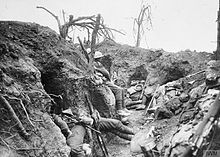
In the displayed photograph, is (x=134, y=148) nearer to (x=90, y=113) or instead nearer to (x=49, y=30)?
(x=90, y=113)

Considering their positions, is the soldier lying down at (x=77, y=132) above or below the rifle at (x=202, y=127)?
below

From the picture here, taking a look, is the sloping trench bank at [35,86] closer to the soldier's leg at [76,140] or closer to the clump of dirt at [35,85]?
the clump of dirt at [35,85]

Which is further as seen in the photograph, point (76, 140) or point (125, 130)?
point (125, 130)

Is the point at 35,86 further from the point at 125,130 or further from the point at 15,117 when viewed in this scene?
the point at 125,130

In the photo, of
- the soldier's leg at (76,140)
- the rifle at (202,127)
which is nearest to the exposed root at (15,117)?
the soldier's leg at (76,140)

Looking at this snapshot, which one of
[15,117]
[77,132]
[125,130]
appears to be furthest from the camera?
[125,130]

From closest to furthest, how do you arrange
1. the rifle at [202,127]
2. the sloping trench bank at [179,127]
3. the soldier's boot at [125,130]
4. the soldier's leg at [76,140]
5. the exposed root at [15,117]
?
1. the rifle at [202,127]
2. the sloping trench bank at [179,127]
3. the exposed root at [15,117]
4. the soldier's leg at [76,140]
5. the soldier's boot at [125,130]

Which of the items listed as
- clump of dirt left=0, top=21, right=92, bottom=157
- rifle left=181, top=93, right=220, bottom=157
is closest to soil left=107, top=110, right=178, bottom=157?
clump of dirt left=0, top=21, right=92, bottom=157

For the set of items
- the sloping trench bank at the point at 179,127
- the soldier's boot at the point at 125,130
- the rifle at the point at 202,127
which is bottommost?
the soldier's boot at the point at 125,130

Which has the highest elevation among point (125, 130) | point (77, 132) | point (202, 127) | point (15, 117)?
point (202, 127)

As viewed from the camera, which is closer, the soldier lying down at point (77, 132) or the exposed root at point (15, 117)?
the exposed root at point (15, 117)

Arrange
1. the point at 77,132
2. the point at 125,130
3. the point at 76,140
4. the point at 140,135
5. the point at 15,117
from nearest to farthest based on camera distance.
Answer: the point at 15,117
the point at 76,140
the point at 77,132
the point at 140,135
the point at 125,130

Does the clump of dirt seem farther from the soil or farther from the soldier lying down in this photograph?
the soil

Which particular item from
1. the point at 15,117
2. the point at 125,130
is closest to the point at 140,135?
the point at 125,130
